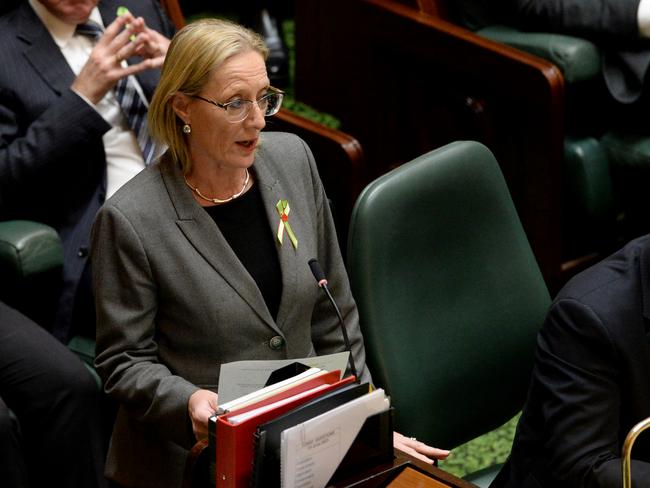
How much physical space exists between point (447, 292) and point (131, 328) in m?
0.41

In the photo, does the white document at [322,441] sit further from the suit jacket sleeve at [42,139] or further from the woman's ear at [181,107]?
the suit jacket sleeve at [42,139]

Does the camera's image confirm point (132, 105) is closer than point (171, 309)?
No

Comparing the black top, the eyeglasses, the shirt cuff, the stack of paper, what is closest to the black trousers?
the black top

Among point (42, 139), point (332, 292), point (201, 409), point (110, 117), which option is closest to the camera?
point (201, 409)

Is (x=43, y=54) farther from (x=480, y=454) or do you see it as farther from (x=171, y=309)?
(x=480, y=454)

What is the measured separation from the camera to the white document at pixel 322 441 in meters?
1.09

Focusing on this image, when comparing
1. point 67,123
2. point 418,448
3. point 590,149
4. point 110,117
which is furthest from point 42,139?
point 590,149

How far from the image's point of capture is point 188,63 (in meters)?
1.43

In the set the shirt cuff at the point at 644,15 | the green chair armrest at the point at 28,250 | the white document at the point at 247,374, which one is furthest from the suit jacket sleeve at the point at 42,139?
the shirt cuff at the point at 644,15

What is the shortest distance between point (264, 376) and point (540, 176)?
1.17 meters

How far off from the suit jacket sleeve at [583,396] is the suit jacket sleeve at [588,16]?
1.16 metres

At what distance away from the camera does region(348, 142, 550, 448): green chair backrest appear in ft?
4.92

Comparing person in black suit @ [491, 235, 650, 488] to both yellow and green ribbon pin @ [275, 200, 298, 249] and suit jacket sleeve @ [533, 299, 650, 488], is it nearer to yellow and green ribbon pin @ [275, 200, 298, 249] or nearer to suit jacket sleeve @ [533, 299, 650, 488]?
suit jacket sleeve @ [533, 299, 650, 488]

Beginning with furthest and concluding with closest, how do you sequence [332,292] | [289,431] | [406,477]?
[332,292], [406,477], [289,431]
